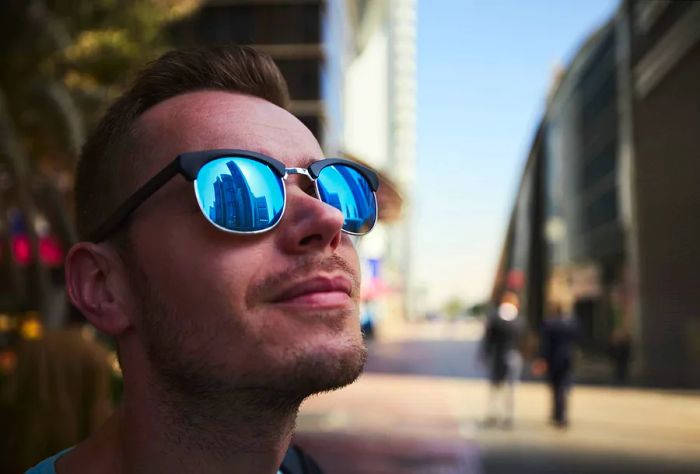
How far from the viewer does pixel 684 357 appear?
1543cm

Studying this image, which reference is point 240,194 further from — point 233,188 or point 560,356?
point 560,356

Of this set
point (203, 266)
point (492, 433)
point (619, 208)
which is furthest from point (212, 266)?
point (619, 208)

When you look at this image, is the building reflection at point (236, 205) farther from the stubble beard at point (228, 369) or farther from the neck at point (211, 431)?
the neck at point (211, 431)

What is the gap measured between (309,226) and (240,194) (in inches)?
5.0

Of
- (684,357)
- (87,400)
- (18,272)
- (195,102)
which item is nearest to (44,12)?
(18,272)

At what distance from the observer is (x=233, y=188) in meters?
1.17

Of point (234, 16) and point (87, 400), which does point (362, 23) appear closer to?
point (234, 16)

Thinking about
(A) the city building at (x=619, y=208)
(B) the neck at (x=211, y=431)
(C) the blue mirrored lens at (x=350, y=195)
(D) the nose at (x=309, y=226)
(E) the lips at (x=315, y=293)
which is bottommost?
(B) the neck at (x=211, y=431)

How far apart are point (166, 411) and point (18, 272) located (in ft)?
29.3

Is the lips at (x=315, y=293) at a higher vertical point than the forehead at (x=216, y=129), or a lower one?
lower

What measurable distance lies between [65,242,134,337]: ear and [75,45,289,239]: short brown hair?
5cm

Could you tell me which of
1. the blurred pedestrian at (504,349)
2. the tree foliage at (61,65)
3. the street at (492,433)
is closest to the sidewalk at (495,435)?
the street at (492,433)

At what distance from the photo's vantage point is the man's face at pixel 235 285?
3.61ft

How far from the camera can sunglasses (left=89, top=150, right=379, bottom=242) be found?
1143 mm
